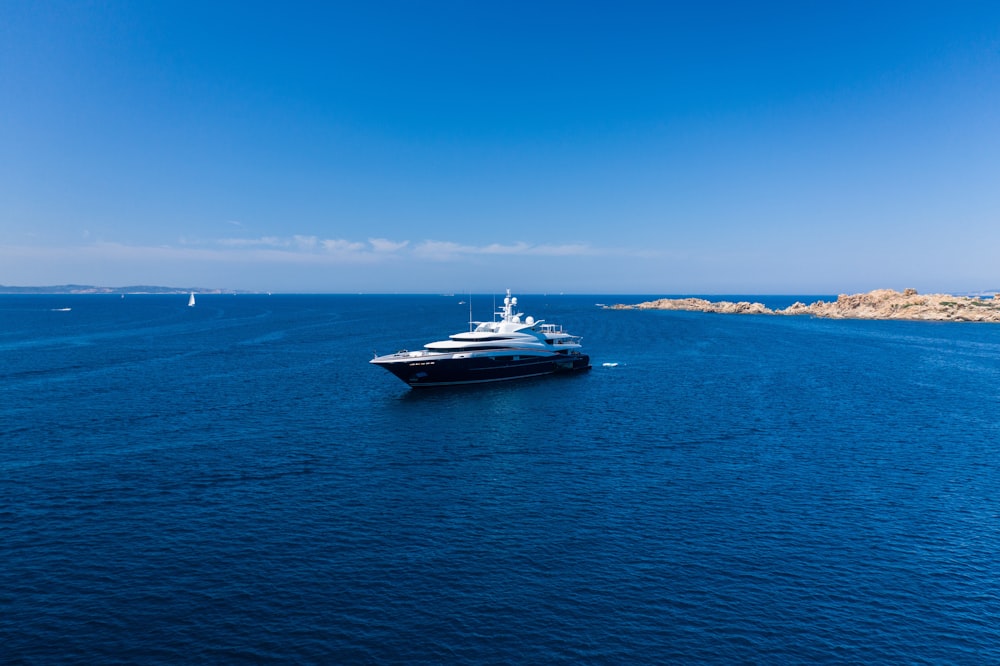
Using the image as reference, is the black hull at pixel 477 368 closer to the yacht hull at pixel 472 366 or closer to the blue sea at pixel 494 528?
the yacht hull at pixel 472 366

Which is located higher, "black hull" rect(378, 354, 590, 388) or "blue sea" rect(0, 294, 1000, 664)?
"black hull" rect(378, 354, 590, 388)

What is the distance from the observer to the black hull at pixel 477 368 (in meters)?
86.7

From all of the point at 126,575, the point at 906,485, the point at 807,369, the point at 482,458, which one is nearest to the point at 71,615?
the point at 126,575

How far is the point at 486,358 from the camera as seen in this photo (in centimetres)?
9450

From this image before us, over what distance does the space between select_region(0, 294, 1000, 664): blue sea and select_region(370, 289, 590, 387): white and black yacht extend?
8405 millimetres

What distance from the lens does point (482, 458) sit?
173ft

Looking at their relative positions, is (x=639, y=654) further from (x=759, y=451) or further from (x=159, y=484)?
(x=159, y=484)

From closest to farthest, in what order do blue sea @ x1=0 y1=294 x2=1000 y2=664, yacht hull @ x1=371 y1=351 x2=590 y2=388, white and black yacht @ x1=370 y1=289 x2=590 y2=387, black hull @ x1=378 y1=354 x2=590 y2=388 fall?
blue sea @ x1=0 y1=294 x2=1000 y2=664 → yacht hull @ x1=371 y1=351 x2=590 y2=388 → black hull @ x1=378 y1=354 x2=590 y2=388 → white and black yacht @ x1=370 y1=289 x2=590 y2=387

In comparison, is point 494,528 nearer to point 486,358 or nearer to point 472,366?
point 472,366

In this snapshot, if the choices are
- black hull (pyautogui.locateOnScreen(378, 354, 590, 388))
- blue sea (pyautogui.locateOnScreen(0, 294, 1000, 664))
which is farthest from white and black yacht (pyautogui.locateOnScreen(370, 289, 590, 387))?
blue sea (pyautogui.locateOnScreen(0, 294, 1000, 664))

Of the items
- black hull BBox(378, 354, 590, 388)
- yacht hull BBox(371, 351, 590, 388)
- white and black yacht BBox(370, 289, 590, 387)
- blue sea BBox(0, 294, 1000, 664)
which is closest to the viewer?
blue sea BBox(0, 294, 1000, 664)

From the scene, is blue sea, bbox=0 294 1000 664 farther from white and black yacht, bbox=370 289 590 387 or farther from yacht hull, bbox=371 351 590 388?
white and black yacht, bbox=370 289 590 387

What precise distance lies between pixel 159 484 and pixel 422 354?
48.0 meters

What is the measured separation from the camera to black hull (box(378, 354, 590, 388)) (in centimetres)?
8669
